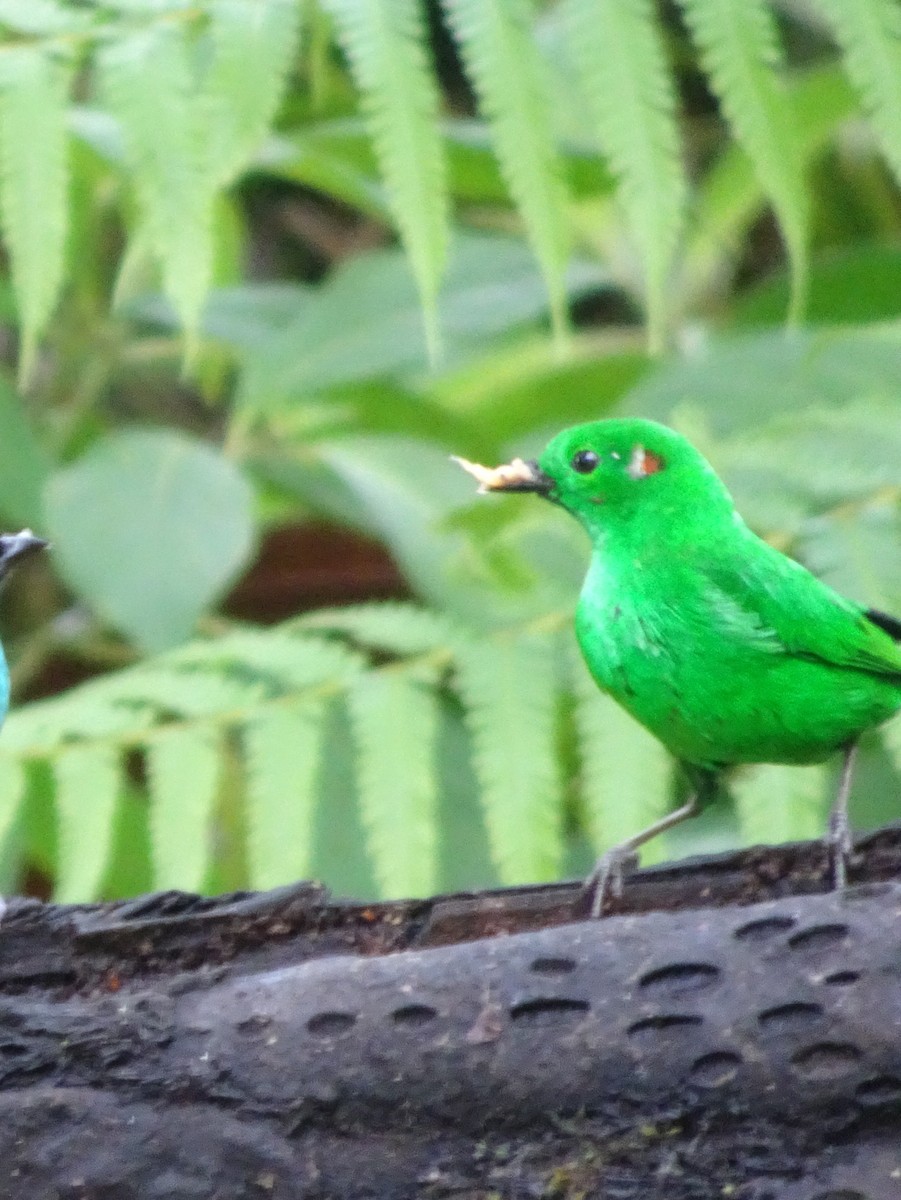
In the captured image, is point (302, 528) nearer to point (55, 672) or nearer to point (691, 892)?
point (55, 672)

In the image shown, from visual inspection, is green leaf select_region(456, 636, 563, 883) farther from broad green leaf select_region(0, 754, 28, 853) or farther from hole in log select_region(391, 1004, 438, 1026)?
hole in log select_region(391, 1004, 438, 1026)

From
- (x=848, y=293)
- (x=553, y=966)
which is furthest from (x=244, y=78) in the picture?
(x=848, y=293)

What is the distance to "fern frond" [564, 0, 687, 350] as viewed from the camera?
2271 millimetres

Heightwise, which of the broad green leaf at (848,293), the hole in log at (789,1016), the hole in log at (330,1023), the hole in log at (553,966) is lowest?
the hole in log at (789,1016)

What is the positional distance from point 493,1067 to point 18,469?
6.22 ft

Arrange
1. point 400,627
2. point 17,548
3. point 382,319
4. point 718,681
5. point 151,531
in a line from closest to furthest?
point 718,681 → point 17,548 → point 400,627 → point 151,531 → point 382,319

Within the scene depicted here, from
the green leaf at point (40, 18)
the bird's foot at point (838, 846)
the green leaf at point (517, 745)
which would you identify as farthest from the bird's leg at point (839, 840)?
the green leaf at point (40, 18)

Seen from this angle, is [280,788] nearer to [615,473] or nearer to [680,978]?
[615,473]

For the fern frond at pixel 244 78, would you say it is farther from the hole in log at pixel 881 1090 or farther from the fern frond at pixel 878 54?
the hole in log at pixel 881 1090

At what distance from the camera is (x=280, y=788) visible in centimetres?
236

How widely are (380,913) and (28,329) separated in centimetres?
116

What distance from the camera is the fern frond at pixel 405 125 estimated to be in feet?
7.51

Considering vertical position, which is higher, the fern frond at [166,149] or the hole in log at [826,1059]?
the fern frond at [166,149]

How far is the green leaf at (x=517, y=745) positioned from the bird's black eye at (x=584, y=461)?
777 mm
